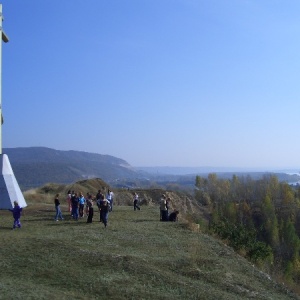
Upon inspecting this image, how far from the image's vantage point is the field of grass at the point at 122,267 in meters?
11.2

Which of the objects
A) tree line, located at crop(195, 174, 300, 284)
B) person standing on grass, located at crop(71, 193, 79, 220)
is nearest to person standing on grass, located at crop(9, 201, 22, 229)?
person standing on grass, located at crop(71, 193, 79, 220)

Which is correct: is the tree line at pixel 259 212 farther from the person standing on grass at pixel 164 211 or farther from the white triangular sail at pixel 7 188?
the white triangular sail at pixel 7 188

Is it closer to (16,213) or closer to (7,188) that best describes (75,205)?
(7,188)

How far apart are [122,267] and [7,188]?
40.1 ft

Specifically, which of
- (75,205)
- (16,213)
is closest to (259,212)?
(75,205)

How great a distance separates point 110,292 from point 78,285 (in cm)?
89

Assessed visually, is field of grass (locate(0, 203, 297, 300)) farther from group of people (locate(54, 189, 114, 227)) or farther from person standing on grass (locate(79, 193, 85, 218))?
person standing on grass (locate(79, 193, 85, 218))

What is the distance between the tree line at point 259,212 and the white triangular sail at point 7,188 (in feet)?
35.4

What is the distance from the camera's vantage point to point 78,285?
11320 mm

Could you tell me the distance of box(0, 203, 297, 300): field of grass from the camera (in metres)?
11.2

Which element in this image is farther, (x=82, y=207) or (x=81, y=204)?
(x=82, y=207)

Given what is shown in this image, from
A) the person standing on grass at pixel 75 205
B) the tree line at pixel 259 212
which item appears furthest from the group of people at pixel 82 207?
the tree line at pixel 259 212

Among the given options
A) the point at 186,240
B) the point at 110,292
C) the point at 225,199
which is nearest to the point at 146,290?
the point at 110,292

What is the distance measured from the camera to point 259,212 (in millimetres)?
99938
